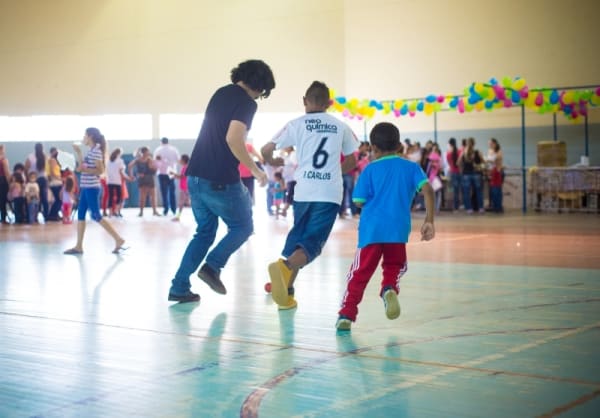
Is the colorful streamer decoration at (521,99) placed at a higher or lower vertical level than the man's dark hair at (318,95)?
higher

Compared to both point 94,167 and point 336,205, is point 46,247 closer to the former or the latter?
point 94,167

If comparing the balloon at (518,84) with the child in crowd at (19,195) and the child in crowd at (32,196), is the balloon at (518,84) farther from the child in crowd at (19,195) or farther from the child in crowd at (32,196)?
the child in crowd at (19,195)

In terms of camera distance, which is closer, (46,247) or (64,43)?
(46,247)

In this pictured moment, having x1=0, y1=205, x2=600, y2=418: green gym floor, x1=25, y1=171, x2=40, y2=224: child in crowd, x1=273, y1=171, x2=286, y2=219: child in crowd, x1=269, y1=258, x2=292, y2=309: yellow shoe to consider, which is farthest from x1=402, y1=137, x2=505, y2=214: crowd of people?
→ x1=269, y1=258, x2=292, y2=309: yellow shoe

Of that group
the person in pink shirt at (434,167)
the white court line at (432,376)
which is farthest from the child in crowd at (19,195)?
the white court line at (432,376)

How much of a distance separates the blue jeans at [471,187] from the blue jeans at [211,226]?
48.2 feet

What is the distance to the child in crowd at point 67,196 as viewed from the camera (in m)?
20.2

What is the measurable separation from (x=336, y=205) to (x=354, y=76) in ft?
66.0

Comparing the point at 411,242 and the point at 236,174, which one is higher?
the point at 236,174

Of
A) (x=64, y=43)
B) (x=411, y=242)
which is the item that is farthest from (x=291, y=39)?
(x=411, y=242)

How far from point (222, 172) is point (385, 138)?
63.9 inches

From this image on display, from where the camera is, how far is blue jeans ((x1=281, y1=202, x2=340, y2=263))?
6395 mm

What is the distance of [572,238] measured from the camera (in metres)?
12.7

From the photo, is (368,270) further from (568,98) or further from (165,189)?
(165,189)
